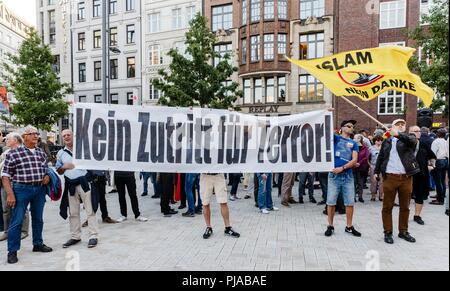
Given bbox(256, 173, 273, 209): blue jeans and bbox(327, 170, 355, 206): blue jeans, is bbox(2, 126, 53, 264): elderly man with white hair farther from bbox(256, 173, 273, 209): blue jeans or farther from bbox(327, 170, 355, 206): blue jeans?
bbox(327, 170, 355, 206): blue jeans

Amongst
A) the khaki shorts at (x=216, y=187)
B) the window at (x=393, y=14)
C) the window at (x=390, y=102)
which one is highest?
the window at (x=393, y=14)

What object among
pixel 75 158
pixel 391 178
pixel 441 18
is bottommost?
pixel 391 178

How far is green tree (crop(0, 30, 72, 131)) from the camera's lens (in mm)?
24312

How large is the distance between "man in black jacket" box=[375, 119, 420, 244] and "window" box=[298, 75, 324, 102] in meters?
22.6

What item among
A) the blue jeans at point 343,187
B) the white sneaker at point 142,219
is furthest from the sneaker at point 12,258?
the blue jeans at point 343,187

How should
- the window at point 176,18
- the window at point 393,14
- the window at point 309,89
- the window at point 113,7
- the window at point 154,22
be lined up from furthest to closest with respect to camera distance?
the window at point 113,7
the window at point 154,22
the window at point 176,18
the window at point 309,89
the window at point 393,14

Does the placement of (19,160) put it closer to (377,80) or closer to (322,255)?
(322,255)

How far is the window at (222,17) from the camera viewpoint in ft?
99.3

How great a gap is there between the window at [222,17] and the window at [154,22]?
20.2ft

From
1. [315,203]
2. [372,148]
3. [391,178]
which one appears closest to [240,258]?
[391,178]

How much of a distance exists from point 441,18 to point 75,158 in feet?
51.5

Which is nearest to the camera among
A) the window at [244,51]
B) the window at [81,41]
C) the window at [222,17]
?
the window at [244,51]

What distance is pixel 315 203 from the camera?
9.15 metres

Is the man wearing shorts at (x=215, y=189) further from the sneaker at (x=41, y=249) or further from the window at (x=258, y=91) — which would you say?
the window at (x=258, y=91)
